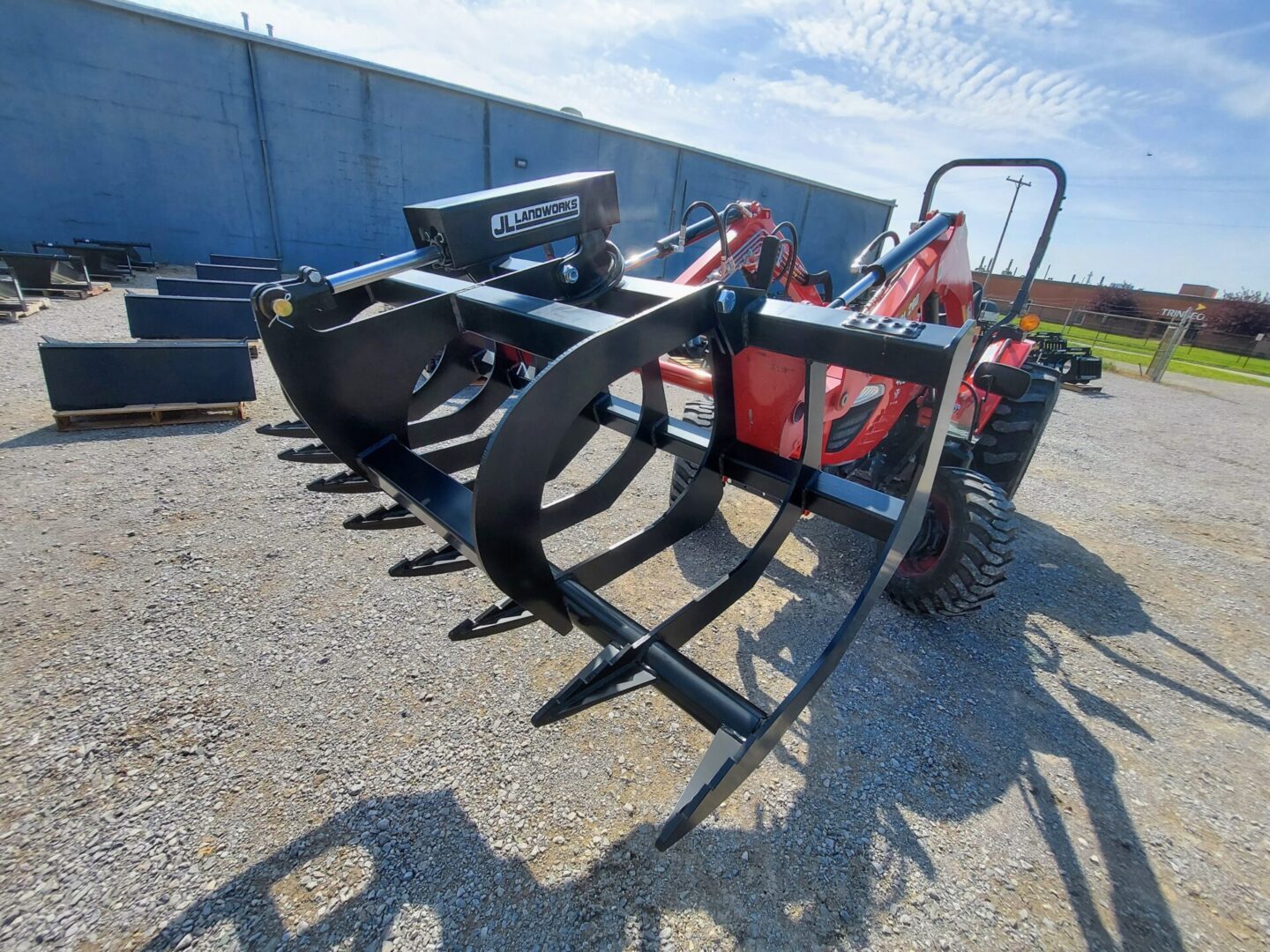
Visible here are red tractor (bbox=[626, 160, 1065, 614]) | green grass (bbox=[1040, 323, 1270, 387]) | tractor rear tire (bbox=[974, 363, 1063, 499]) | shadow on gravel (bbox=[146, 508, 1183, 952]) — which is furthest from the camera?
green grass (bbox=[1040, 323, 1270, 387])

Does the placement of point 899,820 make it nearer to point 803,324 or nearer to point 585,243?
point 803,324

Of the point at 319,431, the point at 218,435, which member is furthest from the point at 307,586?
the point at 218,435

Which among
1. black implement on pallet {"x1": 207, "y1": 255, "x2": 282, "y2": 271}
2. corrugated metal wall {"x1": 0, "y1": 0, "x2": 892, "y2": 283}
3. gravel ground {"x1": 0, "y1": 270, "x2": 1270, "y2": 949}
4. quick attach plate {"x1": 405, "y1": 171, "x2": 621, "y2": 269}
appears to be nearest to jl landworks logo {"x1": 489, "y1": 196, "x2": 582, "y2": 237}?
quick attach plate {"x1": 405, "y1": 171, "x2": 621, "y2": 269}

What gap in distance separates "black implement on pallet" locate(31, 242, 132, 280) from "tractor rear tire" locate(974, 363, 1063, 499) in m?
13.5

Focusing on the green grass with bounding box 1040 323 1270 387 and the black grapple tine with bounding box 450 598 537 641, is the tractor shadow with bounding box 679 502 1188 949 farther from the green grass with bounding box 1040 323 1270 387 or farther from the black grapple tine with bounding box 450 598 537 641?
the green grass with bounding box 1040 323 1270 387

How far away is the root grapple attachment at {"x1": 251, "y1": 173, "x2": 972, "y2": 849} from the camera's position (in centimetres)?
134

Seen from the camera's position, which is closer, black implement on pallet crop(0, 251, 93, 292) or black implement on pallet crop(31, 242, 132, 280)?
black implement on pallet crop(0, 251, 93, 292)

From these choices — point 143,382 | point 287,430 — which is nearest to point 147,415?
point 143,382

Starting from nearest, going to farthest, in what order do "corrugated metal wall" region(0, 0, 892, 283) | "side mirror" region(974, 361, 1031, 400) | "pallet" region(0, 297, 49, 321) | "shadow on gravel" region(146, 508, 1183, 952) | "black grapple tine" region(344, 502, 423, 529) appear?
1. "shadow on gravel" region(146, 508, 1183, 952)
2. "black grapple tine" region(344, 502, 423, 529)
3. "side mirror" region(974, 361, 1031, 400)
4. "pallet" region(0, 297, 49, 321)
5. "corrugated metal wall" region(0, 0, 892, 283)

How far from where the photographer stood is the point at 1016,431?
149 inches

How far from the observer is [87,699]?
6.60ft

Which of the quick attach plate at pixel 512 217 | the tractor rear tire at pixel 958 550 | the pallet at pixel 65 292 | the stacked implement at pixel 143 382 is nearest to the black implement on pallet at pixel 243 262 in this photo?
the pallet at pixel 65 292

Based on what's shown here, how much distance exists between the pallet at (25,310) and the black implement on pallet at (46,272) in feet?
3.55

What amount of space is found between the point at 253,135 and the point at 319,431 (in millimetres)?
13576
